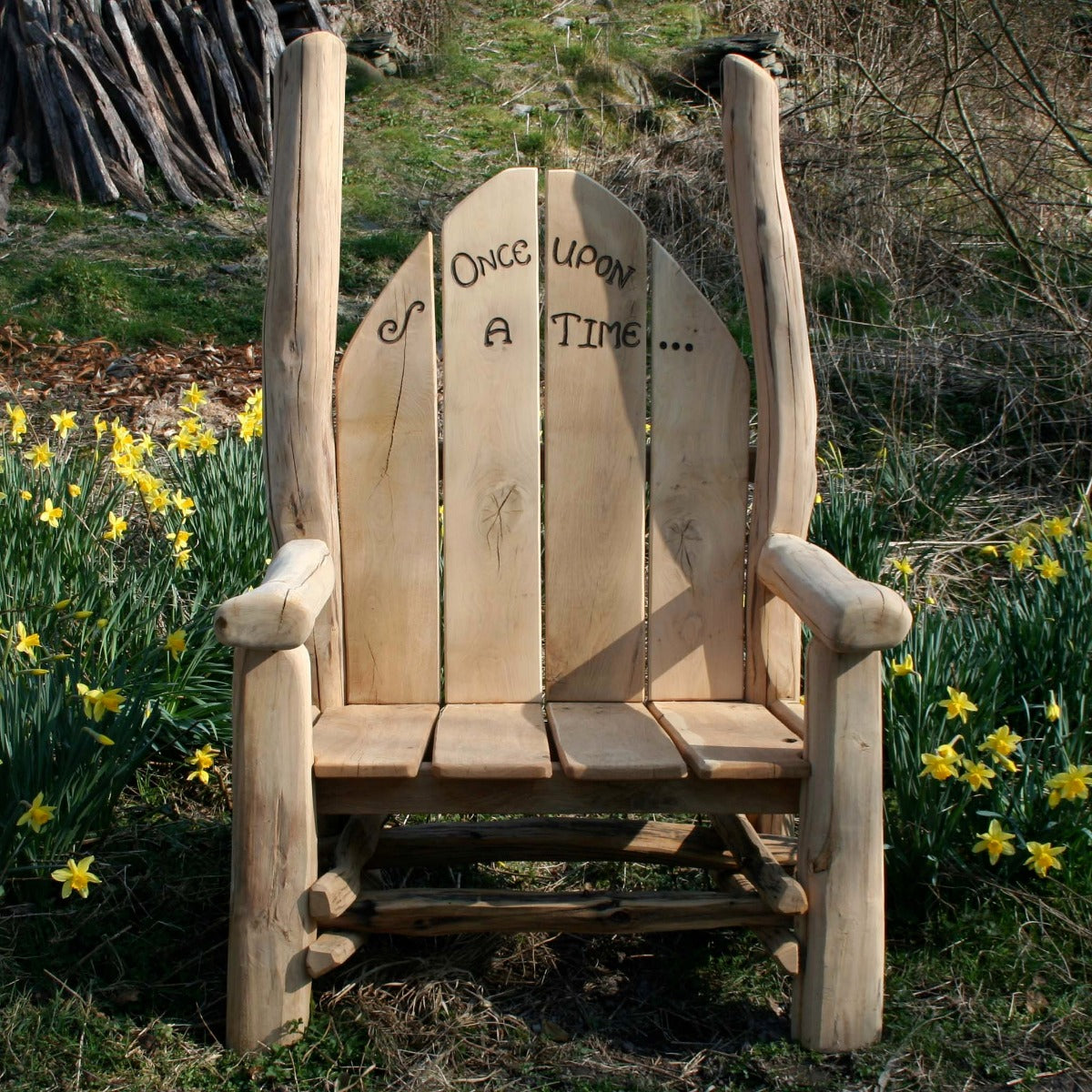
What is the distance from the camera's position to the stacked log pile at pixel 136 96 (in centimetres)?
644

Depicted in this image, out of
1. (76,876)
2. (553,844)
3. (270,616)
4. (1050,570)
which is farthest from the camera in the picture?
(1050,570)

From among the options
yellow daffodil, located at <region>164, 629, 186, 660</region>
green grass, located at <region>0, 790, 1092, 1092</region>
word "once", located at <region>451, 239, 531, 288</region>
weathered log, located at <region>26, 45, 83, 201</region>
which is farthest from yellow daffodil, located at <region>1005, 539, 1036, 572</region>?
weathered log, located at <region>26, 45, 83, 201</region>

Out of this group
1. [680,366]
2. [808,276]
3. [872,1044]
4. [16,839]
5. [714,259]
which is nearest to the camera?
[872,1044]

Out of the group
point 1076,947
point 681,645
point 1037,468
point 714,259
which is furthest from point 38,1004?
point 714,259

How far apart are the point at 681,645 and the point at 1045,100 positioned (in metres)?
2.99

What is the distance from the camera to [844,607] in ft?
5.31

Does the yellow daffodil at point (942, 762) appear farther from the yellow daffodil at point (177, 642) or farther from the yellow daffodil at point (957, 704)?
the yellow daffodil at point (177, 642)

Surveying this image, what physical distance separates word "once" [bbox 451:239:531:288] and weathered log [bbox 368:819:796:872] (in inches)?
40.1

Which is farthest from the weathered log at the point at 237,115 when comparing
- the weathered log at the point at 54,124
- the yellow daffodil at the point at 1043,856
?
the yellow daffodil at the point at 1043,856

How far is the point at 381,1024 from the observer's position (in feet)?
6.07

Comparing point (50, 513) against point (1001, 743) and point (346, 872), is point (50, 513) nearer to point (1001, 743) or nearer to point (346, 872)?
point (346, 872)

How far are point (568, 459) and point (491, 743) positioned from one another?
22.8 inches

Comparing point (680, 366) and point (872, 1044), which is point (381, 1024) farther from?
point (680, 366)

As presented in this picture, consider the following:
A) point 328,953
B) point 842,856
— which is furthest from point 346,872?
point 842,856
